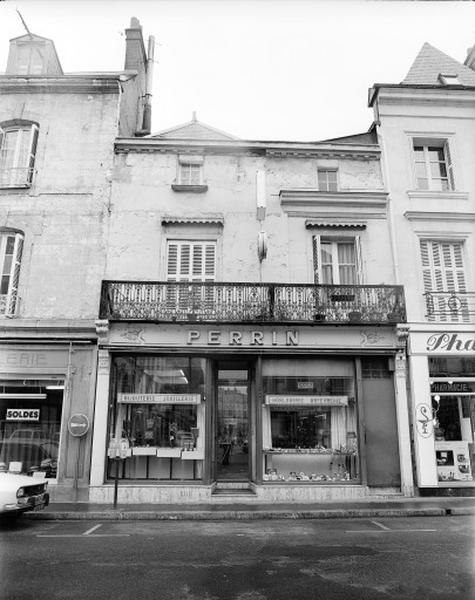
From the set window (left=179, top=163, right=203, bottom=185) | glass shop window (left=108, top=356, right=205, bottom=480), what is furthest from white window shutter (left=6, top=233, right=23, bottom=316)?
window (left=179, top=163, right=203, bottom=185)

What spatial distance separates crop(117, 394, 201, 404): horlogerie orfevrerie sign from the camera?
12961 millimetres

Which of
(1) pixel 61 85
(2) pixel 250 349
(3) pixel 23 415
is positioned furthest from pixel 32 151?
(2) pixel 250 349

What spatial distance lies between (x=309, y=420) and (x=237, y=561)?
22.5 ft

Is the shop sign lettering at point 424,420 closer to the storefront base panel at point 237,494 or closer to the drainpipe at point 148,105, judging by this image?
the storefront base panel at point 237,494

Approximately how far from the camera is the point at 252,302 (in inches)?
519

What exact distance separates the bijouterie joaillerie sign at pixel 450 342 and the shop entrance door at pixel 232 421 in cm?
507

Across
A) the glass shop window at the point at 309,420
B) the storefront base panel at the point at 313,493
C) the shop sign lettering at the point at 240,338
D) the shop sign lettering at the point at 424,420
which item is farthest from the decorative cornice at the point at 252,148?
the storefront base panel at the point at 313,493

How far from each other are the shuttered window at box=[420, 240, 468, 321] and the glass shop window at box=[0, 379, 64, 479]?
34.3 feet

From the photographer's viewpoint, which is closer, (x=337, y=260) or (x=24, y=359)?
(x=24, y=359)

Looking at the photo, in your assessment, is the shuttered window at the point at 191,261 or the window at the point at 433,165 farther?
the window at the point at 433,165

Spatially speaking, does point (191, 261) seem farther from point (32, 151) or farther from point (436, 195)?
point (436, 195)

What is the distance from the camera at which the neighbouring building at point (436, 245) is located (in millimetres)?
13039

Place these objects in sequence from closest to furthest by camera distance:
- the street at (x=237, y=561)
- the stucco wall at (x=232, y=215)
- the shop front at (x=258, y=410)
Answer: the street at (x=237, y=561), the shop front at (x=258, y=410), the stucco wall at (x=232, y=215)

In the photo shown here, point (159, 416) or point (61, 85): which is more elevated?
point (61, 85)
